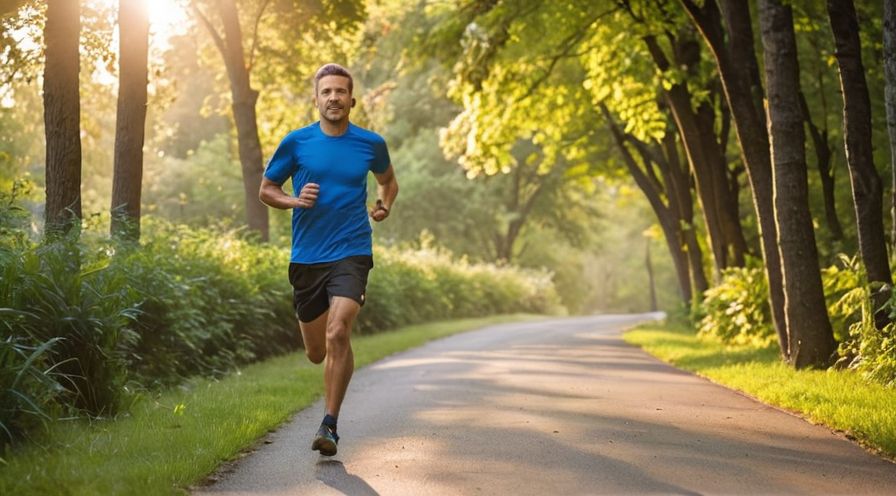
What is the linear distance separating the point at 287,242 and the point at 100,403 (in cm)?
1436

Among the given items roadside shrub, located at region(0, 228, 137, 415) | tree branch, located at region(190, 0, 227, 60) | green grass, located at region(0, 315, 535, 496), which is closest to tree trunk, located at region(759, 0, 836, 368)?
green grass, located at region(0, 315, 535, 496)

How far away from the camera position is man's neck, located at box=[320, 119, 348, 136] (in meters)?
7.37

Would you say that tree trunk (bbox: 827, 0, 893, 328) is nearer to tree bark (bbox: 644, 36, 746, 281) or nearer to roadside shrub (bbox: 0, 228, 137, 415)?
tree bark (bbox: 644, 36, 746, 281)

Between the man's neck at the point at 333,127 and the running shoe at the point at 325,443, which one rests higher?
the man's neck at the point at 333,127

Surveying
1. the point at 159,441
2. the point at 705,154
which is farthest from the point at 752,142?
the point at 159,441

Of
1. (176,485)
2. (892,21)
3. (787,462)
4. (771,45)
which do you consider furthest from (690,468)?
(771,45)

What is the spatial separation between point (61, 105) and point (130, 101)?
5.66 feet

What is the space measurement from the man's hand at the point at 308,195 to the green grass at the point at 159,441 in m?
1.59

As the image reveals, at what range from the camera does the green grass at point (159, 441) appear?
584cm

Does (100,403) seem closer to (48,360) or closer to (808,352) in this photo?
(48,360)

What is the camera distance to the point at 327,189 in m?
7.29

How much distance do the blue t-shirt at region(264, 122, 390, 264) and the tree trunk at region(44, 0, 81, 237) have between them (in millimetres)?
4307

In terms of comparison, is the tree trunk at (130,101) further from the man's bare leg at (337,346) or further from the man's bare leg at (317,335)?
the man's bare leg at (337,346)

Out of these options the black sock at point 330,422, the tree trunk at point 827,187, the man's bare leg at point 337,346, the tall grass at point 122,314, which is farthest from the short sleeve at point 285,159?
the tree trunk at point 827,187
